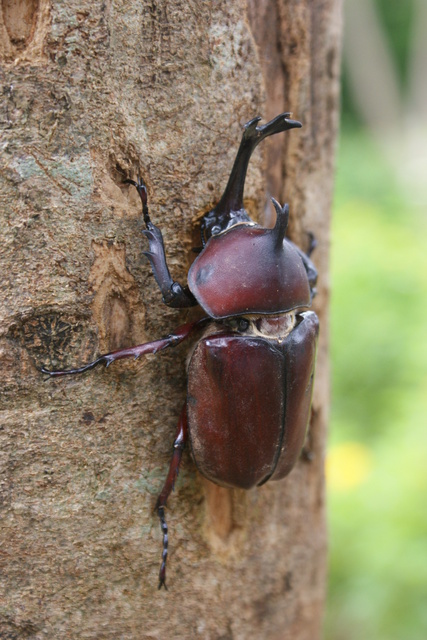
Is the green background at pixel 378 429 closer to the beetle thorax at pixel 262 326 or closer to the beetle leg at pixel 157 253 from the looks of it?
the beetle thorax at pixel 262 326

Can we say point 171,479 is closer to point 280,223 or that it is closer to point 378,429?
point 280,223

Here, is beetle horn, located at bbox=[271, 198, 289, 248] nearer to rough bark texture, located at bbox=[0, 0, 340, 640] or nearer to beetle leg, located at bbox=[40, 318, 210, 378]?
rough bark texture, located at bbox=[0, 0, 340, 640]

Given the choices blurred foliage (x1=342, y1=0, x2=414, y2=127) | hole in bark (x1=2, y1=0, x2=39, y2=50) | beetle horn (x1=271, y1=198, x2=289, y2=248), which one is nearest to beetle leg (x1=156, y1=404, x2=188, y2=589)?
beetle horn (x1=271, y1=198, x2=289, y2=248)

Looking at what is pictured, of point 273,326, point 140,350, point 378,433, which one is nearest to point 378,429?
point 378,433

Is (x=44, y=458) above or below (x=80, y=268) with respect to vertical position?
below

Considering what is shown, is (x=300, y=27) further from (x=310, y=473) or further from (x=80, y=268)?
(x=310, y=473)

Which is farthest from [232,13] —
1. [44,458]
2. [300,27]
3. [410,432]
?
[410,432]
